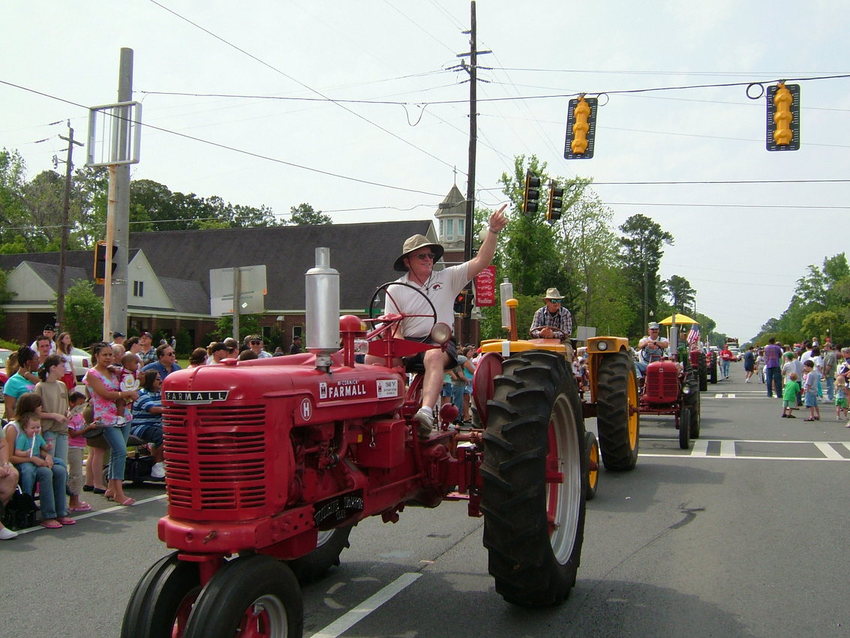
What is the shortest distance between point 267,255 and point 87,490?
46475 mm

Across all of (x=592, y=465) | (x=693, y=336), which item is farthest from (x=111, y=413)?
(x=693, y=336)

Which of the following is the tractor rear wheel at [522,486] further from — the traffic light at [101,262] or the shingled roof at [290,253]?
the shingled roof at [290,253]

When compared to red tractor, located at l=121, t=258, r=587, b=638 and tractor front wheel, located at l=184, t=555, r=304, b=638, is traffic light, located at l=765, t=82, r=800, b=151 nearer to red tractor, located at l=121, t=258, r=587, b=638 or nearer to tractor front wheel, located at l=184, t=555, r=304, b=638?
red tractor, located at l=121, t=258, r=587, b=638

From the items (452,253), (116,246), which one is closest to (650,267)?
(452,253)

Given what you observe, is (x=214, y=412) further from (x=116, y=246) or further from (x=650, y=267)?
(x=650, y=267)

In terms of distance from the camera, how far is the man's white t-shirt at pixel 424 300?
5051mm

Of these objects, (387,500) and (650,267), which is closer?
→ (387,500)

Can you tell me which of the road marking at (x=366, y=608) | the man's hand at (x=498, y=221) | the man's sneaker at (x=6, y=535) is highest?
the man's hand at (x=498, y=221)

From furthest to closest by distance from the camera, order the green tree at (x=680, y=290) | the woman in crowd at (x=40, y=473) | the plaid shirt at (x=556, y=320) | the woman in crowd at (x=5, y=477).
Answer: the green tree at (x=680, y=290)
the plaid shirt at (x=556, y=320)
the woman in crowd at (x=40, y=473)
the woman in crowd at (x=5, y=477)

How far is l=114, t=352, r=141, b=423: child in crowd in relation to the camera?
8773mm

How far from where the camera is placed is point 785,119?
14344 millimetres

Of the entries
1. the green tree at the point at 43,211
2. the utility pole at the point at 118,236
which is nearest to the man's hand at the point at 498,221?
the utility pole at the point at 118,236

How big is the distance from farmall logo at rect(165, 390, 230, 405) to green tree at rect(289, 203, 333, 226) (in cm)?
8368

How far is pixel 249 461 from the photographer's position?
3.31m
